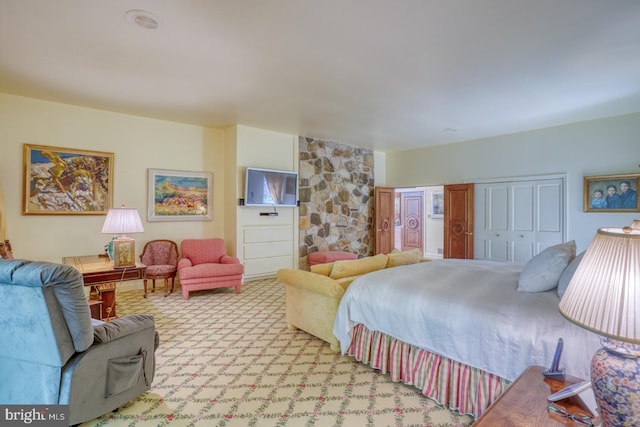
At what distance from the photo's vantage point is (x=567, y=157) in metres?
5.23

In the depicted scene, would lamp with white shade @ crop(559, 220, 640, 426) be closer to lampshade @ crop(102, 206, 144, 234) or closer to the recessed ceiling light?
the recessed ceiling light

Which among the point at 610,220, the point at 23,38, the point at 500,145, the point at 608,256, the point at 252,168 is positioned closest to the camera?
the point at 608,256

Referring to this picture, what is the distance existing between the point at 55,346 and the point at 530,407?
88.2 inches

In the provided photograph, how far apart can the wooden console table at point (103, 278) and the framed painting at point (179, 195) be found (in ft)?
5.49

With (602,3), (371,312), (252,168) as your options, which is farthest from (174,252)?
(602,3)

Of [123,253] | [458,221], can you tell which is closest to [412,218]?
[458,221]

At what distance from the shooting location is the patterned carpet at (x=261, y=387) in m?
1.94

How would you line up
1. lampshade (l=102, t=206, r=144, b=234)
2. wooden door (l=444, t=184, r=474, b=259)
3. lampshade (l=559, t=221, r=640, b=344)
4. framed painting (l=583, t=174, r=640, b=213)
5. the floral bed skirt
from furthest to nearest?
wooden door (l=444, t=184, r=474, b=259) < framed painting (l=583, t=174, r=640, b=213) < lampshade (l=102, t=206, r=144, b=234) < the floral bed skirt < lampshade (l=559, t=221, r=640, b=344)

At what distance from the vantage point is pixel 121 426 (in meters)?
1.88

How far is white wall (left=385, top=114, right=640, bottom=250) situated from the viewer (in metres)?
4.73

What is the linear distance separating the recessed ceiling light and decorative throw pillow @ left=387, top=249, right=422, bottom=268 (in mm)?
3011

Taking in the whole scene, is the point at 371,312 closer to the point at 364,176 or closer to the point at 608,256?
the point at 608,256

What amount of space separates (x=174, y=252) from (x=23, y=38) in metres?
3.22

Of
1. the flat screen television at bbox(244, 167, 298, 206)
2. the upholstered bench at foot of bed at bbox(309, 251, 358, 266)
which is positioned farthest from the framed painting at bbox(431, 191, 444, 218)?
the flat screen television at bbox(244, 167, 298, 206)
